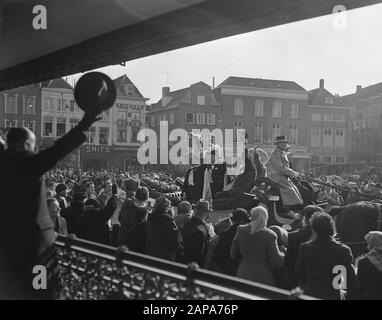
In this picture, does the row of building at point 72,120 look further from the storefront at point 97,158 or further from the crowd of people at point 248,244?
the crowd of people at point 248,244

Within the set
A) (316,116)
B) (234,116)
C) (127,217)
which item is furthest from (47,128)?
(316,116)

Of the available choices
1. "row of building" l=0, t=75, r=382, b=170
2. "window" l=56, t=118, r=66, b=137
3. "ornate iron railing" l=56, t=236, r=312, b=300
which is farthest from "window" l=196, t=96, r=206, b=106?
"ornate iron railing" l=56, t=236, r=312, b=300

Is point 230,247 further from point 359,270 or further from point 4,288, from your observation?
point 4,288

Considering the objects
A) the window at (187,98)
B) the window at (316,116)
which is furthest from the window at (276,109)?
the window at (187,98)

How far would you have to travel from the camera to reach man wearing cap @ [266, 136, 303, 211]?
7160 millimetres

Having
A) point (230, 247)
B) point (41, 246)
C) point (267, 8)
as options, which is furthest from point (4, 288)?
point (267, 8)

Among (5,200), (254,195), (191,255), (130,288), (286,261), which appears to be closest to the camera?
(5,200)

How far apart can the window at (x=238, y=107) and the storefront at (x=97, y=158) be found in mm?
6119

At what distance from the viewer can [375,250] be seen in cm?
386

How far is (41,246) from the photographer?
2.73 m

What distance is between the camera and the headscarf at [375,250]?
3.80m

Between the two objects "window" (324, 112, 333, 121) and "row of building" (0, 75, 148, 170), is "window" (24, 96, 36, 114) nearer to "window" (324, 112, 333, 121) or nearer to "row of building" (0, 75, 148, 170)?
"row of building" (0, 75, 148, 170)

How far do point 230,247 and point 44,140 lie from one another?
232 inches

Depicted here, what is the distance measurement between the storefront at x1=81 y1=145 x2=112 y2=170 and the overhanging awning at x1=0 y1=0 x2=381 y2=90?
8.77 metres
